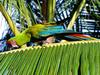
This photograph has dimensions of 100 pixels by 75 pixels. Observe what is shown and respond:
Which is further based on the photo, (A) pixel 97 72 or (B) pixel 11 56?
(B) pixel 11 56

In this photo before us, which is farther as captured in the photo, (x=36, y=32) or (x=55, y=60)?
(x=36, y=32)

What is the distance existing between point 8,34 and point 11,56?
175cm

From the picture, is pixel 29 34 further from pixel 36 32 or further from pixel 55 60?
pixel 55 60

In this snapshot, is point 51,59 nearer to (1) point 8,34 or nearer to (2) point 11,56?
(2) point 11,56

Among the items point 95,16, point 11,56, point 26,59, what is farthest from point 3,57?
point 95,16

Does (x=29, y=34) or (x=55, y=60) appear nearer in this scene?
(x=55, y=60)

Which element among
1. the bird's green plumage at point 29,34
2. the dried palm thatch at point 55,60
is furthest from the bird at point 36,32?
the dried palm thatch at point 55,60

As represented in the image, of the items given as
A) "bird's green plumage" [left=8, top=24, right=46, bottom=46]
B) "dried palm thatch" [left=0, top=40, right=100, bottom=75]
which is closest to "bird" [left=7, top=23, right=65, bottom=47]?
"bird's green plumage" [left=8, top=24, right=46, bottom=46]

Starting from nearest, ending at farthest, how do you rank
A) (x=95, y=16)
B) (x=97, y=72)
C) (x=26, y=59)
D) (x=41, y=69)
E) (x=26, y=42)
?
(x=97, y=72), (x=41, y=69), (x=26, y=59), (x=26, y=42), (x=95, y=16)

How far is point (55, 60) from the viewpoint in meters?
1.86

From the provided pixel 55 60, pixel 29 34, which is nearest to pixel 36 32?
pixel 29 34

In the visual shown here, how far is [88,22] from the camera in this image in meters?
3.49

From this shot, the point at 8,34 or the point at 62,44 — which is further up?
the point at 62,44

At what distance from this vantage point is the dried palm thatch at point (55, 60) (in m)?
1.71
